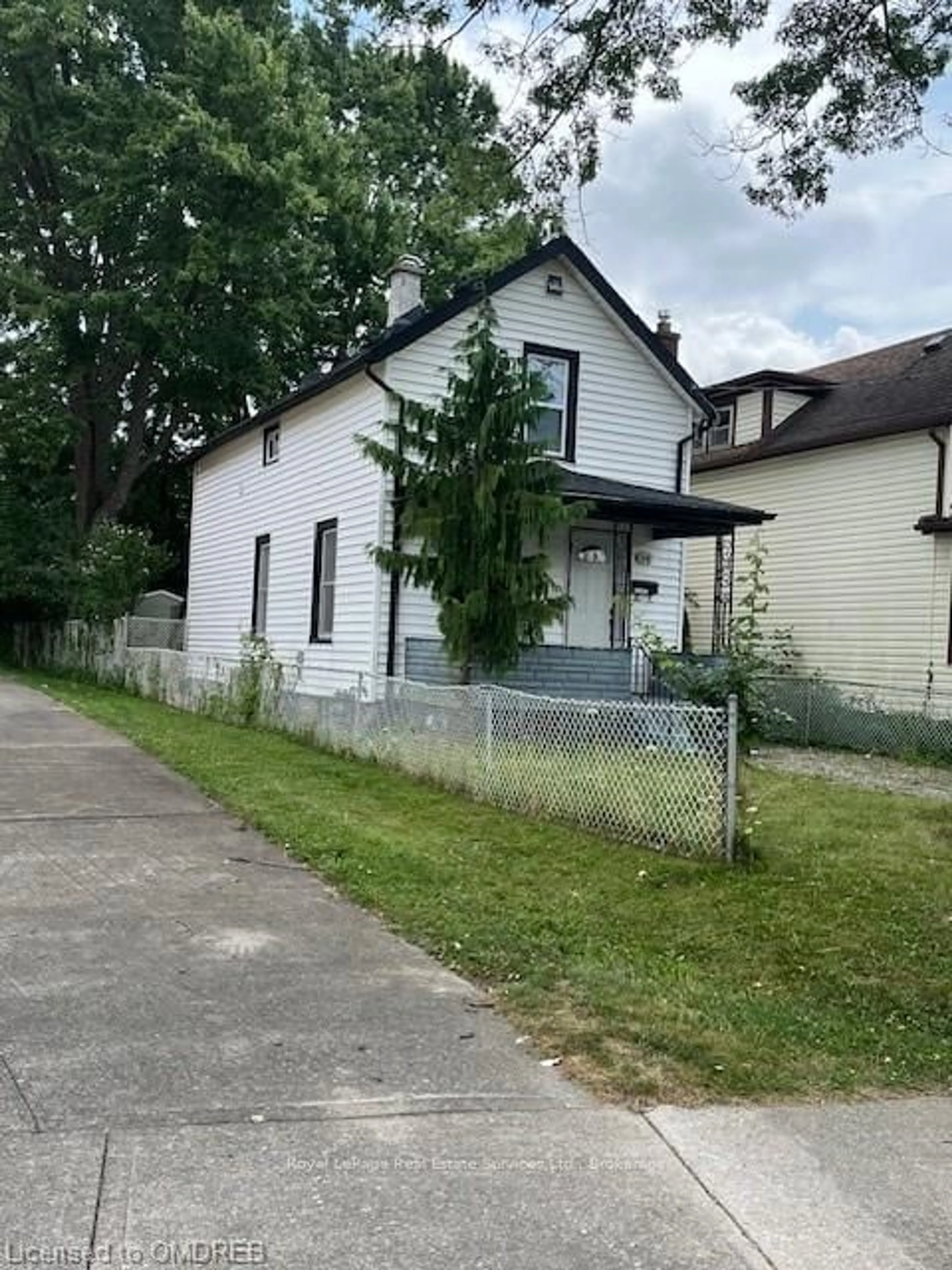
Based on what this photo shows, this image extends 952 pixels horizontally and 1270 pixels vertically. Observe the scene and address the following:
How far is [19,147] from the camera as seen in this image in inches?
1110

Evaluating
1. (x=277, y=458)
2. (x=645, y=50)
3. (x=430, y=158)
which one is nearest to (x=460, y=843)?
(x=645, y=50)

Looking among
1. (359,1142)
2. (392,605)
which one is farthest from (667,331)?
(359,1142)

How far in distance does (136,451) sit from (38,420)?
2.78 metres

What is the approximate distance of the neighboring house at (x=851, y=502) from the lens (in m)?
18.0

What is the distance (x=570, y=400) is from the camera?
16.3 metres

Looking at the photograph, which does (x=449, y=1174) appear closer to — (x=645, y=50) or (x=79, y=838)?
(x=79, y=838)

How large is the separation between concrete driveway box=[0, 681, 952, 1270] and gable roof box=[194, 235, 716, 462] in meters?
10.9

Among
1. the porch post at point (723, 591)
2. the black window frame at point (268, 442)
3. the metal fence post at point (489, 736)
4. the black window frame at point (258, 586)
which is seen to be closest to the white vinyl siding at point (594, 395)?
the porch post at point (723, 591)

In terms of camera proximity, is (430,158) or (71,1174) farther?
Result: (430,158)

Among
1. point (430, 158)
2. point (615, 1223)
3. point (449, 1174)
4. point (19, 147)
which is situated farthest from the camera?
point (430, 158)

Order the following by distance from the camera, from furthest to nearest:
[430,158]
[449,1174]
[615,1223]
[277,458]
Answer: [430,158]
[277,458]
[449,1174]
[615,1223]

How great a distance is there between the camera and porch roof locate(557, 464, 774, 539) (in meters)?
14.8

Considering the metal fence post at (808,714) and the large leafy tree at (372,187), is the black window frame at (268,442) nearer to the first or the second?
the large leafy tree at (372,187)

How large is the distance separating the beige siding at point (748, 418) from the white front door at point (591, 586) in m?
7.64
